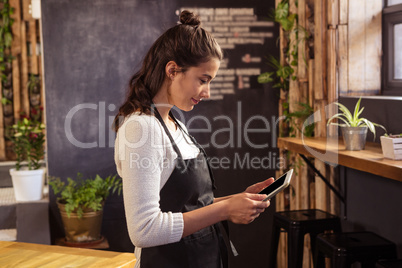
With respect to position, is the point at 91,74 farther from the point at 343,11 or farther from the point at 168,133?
the point at 168,133

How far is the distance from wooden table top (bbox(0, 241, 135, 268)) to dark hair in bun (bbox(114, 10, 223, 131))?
1.52ft

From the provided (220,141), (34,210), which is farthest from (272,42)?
(34,210)

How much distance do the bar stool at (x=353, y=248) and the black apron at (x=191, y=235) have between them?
766 millimetres

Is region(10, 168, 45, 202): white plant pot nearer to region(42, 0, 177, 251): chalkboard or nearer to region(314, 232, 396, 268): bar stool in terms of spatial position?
region(42, 0, 177, 251): chalkboard

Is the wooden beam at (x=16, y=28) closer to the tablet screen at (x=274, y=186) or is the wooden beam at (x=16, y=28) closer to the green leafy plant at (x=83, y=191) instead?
the green leafy plant at (x=83, y=191)

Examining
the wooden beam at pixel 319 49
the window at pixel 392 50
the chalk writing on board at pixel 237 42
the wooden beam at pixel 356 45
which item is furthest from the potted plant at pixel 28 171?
the window at pixel 392 50

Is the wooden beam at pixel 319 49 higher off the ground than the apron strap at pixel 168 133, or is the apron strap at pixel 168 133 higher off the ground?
the wooden beam at pixel 319 49

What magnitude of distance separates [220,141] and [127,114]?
261cm

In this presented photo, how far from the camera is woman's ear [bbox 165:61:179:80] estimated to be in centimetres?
174

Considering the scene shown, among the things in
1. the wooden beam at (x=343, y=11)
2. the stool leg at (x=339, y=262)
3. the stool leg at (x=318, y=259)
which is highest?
the wooden beam at (x=343, y=11)

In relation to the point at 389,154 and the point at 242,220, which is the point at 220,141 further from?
the point at 242,220

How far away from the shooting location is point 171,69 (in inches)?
68.6

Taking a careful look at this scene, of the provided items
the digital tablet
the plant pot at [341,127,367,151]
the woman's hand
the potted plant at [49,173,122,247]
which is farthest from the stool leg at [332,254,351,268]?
the potted plant at [49,173,122,247]

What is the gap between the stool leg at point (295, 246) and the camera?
2.81 m
